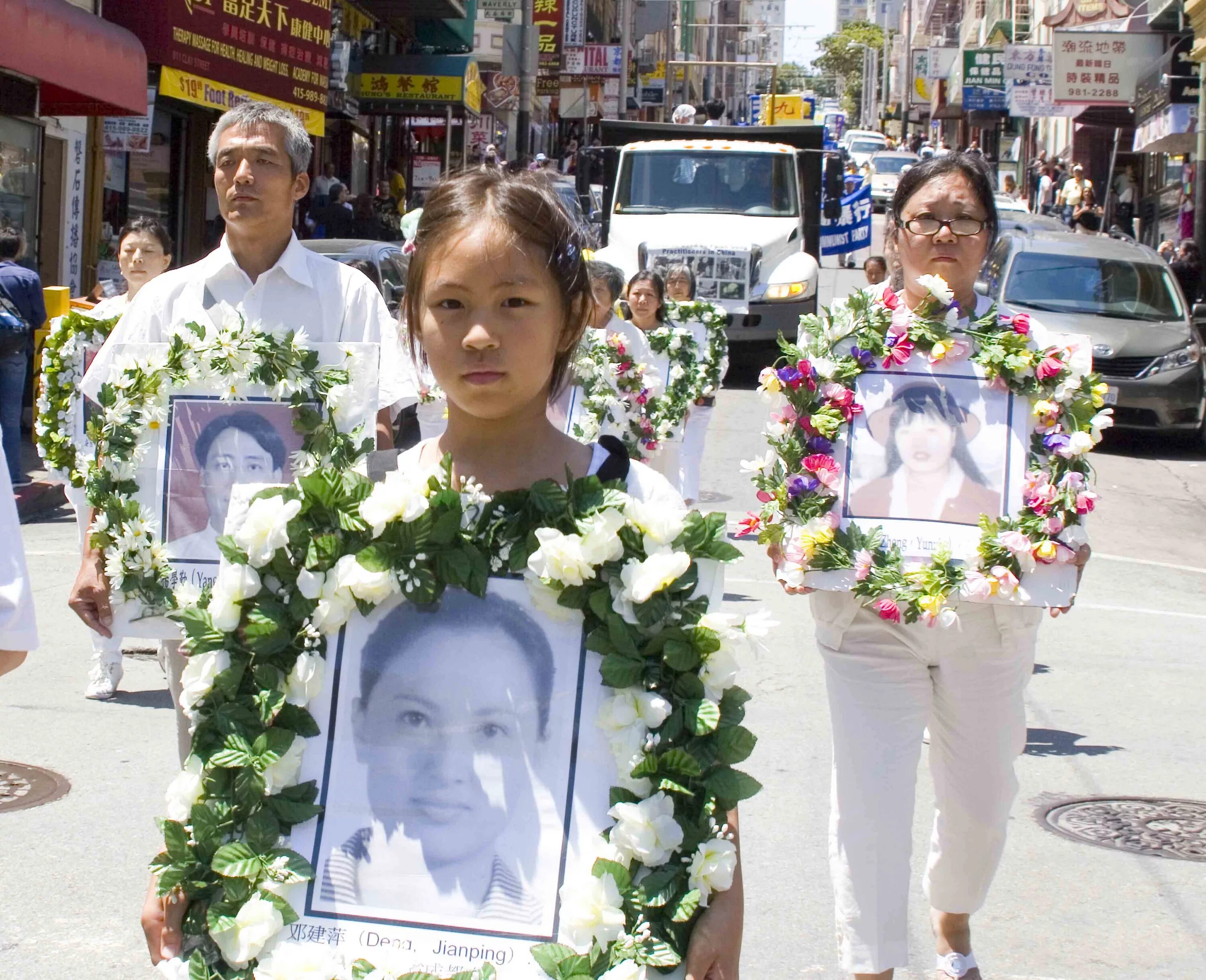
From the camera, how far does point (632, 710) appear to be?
8.08 feet

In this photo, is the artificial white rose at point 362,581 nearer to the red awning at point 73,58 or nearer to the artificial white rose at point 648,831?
the artificial white rose at point 648,831

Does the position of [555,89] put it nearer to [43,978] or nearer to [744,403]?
[744,403]

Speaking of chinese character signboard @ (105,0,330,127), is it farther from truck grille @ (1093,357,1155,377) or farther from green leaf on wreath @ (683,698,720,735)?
green leaf on wreath @ (683,698,720,735)

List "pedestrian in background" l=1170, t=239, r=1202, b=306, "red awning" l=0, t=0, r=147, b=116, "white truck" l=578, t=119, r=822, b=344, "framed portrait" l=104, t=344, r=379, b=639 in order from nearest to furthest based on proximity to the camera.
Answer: "framed portrait" l=104, t=344, r=379, b=639, "red awning" l=0, t=0, r=147, b=116, "white truck" l=578, t=119, r=822, b=344, "pedestrian in background" l=1170, t=239, r=1202, b=306

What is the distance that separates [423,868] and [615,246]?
63.4 ft

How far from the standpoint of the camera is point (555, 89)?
175 feet

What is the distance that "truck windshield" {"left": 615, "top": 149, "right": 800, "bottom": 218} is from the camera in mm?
22078

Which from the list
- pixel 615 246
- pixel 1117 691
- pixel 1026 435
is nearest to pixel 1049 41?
pixel 615 246

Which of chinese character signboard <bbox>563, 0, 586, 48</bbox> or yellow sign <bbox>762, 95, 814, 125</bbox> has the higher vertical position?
chinese character signboard <bbox>563, 0, 586, 48</bbox>

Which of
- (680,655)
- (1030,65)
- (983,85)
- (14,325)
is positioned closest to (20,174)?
(14,325)

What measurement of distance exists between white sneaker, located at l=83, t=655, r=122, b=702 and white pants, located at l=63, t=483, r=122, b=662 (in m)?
0.02

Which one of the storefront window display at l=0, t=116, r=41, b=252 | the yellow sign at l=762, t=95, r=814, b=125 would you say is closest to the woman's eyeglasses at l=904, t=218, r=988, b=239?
the storefront window display at l=0, t=116, r=41, b=252

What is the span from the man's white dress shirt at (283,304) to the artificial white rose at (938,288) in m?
1.45

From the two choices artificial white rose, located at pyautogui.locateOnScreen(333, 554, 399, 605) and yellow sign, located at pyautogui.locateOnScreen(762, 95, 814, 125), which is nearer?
artificial white rose, located at pyautogui.locateOnScreen(333, 554, 399, 605)
